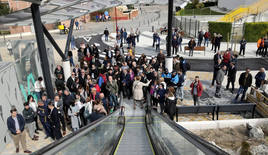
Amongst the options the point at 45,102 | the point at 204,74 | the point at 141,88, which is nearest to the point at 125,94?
the point at 141,88

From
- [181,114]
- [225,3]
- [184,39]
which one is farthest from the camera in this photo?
[225,3]

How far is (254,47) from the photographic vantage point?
70.0 feet

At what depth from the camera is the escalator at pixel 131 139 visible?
300cm

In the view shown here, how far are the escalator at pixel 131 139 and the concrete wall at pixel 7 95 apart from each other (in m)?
4.05

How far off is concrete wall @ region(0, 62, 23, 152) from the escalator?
4.05 meters

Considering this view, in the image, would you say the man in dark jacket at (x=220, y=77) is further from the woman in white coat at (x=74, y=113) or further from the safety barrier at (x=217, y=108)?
the woman in white coat at (x=74, y=113)

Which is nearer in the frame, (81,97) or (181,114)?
(81,97)

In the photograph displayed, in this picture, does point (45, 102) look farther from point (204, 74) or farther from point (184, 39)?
point (184, 39)

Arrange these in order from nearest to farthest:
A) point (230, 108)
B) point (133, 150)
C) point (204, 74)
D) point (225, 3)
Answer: point (133, 150) < point (230, 108) < point (204, 74) < point (225, 3)

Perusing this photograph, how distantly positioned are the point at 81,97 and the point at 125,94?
3.16m

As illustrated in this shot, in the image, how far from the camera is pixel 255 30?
2280cm

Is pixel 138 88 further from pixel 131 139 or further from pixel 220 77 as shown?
pixel 220 77

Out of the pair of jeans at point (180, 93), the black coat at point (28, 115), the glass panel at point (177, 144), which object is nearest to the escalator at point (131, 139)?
the glass panel at point (177, 144)

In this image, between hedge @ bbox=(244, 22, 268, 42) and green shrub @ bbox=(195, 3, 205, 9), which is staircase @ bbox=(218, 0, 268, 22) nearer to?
hedge @ bbox=(244, 22, 268, 42)
